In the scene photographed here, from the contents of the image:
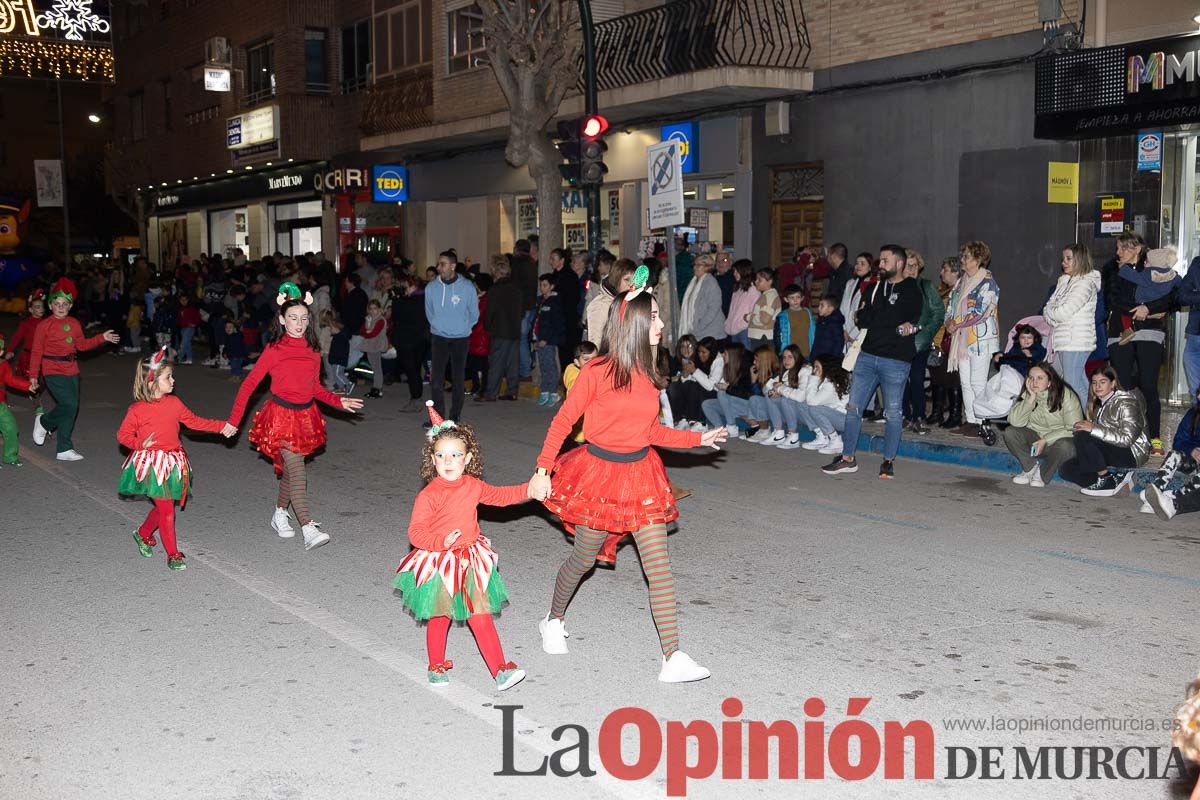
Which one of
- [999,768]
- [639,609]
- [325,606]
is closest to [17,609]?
[325,606]

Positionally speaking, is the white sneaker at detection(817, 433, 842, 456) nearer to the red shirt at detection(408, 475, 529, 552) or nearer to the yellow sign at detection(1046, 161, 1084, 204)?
the yellow sign at detection(1046, 161, 1084, 204)

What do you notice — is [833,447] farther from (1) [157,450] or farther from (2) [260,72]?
(2) [260,72]

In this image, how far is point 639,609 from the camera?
6668 millimetres

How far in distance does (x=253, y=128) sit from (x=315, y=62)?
288 cm

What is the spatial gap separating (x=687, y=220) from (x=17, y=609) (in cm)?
1442

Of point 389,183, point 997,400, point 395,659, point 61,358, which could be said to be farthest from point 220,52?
point 395,659

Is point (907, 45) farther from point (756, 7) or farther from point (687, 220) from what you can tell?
point (687, 220)

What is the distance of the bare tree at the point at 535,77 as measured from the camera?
18.0m

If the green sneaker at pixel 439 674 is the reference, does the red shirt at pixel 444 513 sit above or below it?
above

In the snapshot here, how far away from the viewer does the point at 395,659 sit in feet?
18.9

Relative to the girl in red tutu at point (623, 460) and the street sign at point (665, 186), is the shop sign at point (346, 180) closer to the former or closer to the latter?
the street sign at point (665, 186)

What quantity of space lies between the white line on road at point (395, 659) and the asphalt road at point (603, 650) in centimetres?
2

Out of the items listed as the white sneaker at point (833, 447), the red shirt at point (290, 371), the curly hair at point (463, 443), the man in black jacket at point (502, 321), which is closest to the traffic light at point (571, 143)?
the man in black jacket at point (502, 321)

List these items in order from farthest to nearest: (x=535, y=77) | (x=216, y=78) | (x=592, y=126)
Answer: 1. (x=216, y=78)
2. (x=535, y=77)
3. (x=592, y=126)
